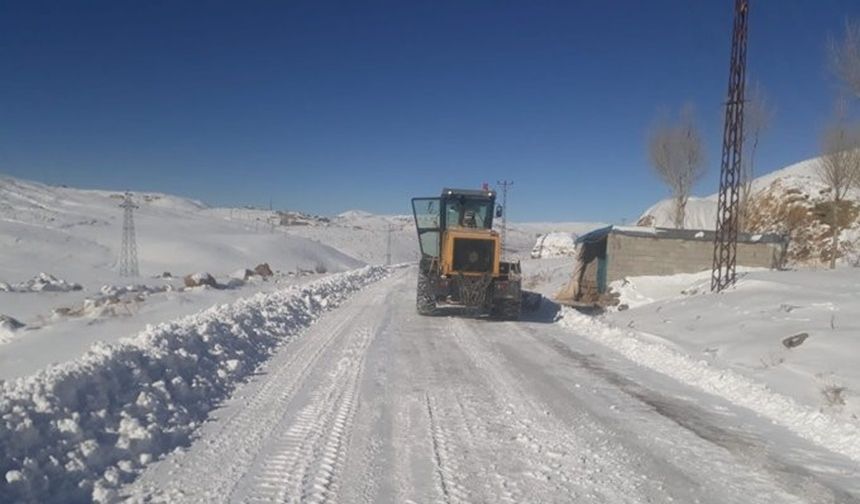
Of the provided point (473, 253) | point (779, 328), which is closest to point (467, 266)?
point (473, 253)

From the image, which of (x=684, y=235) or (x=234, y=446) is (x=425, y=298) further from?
(x=684, y=235)

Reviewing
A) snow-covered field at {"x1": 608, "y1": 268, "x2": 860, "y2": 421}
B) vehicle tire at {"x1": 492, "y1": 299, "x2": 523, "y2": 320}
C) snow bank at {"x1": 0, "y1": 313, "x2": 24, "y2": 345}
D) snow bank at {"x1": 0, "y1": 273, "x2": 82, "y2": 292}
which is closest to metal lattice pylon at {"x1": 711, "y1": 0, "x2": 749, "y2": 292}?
snow-covered field at {"x1": 608, "y1": 268, "x2": 860, "y2": 421}

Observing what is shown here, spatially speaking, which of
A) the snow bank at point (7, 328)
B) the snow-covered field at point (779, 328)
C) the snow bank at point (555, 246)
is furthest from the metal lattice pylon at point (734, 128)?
the snow bank at point (555, 246)

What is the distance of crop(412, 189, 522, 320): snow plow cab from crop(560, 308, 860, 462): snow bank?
2.83 meters

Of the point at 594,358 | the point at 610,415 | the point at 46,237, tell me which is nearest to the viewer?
the point at 610,415

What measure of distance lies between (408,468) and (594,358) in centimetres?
646

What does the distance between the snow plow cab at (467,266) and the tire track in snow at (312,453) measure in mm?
8218

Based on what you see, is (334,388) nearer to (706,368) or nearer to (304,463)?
(304,463)

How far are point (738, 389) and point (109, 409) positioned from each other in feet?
25.0

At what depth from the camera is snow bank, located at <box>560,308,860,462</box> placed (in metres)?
6.34

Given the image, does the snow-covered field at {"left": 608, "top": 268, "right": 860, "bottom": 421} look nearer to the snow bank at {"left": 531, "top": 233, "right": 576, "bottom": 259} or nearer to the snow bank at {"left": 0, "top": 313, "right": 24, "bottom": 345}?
the snow bank at {"left": 0, "top": 313, "right": 24, "bottom": 345}

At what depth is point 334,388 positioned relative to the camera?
7793 millimetres

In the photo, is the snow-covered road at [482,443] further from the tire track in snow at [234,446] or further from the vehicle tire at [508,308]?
the vehicle tire at [508,308]

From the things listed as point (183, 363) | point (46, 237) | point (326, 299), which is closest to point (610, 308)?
point (326, 299)
